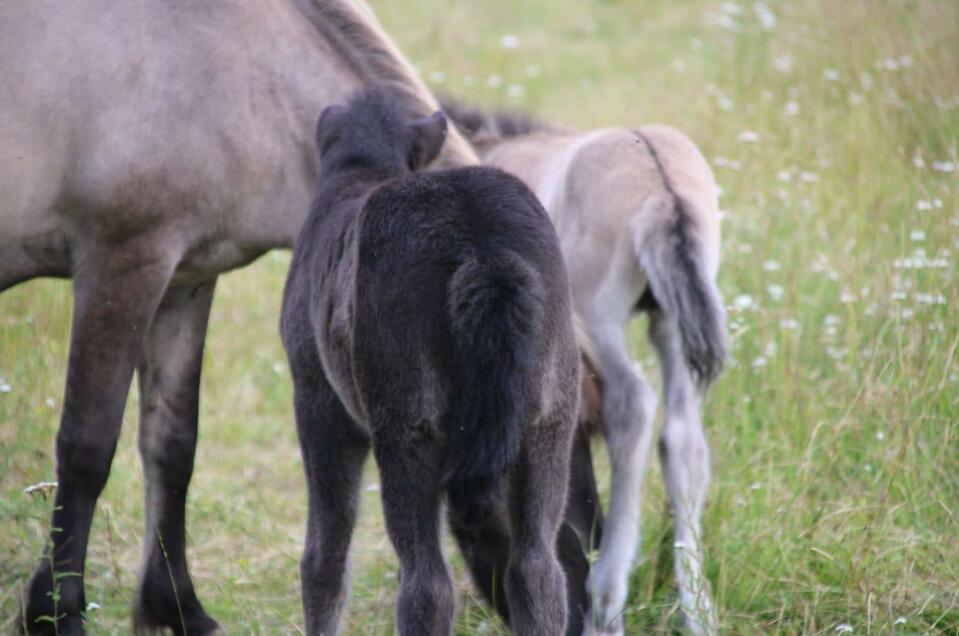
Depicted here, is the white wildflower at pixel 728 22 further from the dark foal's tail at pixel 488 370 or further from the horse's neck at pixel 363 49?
the dark foal's tail at pixel 488 370

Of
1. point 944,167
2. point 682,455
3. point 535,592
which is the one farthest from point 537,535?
point 944,167

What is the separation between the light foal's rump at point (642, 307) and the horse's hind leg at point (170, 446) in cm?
124

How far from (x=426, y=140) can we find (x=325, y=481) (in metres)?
0.97

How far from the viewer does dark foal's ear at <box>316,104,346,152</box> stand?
3.23m

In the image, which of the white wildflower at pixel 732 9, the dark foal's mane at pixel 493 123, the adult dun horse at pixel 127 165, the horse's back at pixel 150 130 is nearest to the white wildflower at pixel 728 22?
the white wildflower at pixel 732 9

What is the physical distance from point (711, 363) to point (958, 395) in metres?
1.08

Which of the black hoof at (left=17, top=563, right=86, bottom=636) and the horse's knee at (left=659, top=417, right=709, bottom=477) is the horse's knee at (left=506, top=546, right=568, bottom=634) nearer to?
the horse's knee at (left=659, top=417, right=709, bottom=477)

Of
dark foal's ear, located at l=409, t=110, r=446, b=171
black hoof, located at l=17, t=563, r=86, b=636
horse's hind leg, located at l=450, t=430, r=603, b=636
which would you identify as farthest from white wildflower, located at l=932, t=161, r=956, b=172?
black hoof, located at l=17, t=563, r=86, b=636

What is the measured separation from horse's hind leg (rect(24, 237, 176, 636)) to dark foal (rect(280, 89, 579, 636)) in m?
0.94

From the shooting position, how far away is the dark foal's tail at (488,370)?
7.50ft

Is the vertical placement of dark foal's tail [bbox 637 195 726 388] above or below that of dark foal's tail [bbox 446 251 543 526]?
below

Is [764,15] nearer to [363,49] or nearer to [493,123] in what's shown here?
[493,123]

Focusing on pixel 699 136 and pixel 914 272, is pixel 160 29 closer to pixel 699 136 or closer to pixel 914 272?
pixel 914 272

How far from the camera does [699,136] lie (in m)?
6.89
